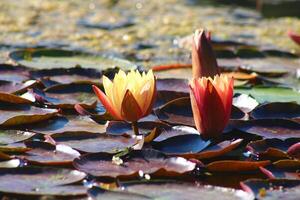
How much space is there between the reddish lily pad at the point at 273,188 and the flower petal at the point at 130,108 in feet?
1.20

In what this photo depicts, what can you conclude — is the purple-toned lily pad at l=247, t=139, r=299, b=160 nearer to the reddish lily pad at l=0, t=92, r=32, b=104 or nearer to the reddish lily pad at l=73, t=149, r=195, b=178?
the reddish lily pad at l=73, t=149, r=195, b=178

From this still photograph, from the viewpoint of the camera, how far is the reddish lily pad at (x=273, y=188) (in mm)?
1621

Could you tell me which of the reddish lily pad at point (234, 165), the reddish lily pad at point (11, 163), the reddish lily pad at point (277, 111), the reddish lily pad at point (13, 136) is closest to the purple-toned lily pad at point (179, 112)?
the reddish lily pad at point (277, 111)

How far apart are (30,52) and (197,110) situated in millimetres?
1126

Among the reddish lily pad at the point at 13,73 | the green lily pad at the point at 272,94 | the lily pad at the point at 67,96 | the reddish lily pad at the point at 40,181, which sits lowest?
the green lily pad at the point at 272,94

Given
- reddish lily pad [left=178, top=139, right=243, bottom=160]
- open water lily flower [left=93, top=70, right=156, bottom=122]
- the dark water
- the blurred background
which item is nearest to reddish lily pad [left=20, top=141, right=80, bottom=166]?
open water lily flower [left=93, top=70, right=156, bottom=122]

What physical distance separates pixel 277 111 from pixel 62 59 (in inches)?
40.4

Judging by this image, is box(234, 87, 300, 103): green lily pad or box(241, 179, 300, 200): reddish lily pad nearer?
box(241, 179, 300, 200): reddish lily pad

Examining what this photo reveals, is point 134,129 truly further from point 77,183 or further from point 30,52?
point 30,52

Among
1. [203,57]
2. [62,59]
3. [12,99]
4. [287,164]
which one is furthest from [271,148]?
[62,59]

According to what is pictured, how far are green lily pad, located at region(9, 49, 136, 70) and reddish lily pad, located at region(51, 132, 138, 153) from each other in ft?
2.65

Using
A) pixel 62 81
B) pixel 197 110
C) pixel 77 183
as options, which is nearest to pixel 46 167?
pixel 77 183

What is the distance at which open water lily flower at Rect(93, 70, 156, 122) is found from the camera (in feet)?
6.04

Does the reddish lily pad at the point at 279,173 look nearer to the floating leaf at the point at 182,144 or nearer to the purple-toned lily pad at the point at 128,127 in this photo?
the floating leaf at the point at 182,144
